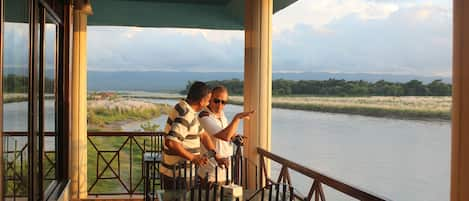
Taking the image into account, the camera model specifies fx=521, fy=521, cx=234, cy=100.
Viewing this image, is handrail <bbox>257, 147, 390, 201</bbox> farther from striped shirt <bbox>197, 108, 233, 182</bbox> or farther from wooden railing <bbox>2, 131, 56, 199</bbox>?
wooden railing <bbox>2, 131, 56, 199</bbox>

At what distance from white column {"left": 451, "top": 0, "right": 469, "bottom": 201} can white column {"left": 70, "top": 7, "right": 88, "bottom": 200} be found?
4.69m

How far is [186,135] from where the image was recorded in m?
3.18

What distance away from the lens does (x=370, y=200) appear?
228 cm

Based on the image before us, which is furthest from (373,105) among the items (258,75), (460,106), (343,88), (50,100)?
(460,106)

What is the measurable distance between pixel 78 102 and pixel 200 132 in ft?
9.37

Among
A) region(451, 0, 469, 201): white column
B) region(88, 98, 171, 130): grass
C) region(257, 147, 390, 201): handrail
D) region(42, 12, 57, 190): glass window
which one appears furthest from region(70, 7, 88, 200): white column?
region(88, 98, 171, 130): grass

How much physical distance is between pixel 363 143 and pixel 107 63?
6220 millimetres

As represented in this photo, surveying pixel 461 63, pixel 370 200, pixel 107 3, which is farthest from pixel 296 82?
pixel 461 63

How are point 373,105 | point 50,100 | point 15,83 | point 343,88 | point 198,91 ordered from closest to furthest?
point 15,83 < point 198,91 < point 50,100 < point 373,105 < point 343,88

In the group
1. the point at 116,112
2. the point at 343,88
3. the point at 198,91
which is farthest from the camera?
the point at 116,112

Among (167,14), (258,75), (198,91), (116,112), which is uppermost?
(167,14)

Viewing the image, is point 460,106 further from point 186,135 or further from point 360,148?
point 360,148

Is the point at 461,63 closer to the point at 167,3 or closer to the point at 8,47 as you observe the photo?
the point at 8,47

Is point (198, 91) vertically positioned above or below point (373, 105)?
above
